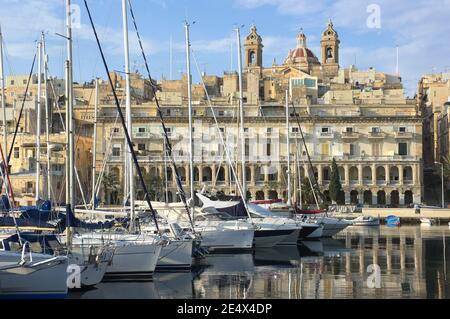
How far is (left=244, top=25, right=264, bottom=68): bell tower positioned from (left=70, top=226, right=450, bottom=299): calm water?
72.8m

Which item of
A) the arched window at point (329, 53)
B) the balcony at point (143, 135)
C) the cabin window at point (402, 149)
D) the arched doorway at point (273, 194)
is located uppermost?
the arched window at point (329, 53)

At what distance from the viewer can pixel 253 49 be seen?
4520 inches

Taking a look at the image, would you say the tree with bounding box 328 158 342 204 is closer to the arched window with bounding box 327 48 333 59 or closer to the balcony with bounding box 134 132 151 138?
the balcony with bounding box 134 132 151 138

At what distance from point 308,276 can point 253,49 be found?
8829 centimetres

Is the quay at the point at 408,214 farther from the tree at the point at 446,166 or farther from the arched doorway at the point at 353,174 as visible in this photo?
the arched doorway at the point at 353,174

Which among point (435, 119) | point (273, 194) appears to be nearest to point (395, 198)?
point (273, 194)

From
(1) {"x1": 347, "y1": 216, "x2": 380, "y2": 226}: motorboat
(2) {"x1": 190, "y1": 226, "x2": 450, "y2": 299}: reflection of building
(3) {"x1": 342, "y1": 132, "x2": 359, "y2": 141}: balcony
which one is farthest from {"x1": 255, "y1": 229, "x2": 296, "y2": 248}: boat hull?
(3) {"x1": 342, "y1": 132, "x2": 359, "y2": 141}: balcony

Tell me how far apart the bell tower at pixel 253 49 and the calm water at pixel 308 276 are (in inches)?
2866

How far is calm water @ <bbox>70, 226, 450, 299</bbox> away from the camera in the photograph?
79.8ft

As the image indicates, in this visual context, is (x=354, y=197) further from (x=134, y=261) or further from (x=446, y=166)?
(x=134, y=261)

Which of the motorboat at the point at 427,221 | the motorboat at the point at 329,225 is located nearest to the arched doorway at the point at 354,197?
the motorboat at the point at 427,221

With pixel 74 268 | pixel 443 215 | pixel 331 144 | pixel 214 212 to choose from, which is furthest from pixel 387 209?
pixel 74 268

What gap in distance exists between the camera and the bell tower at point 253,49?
11450 cm
